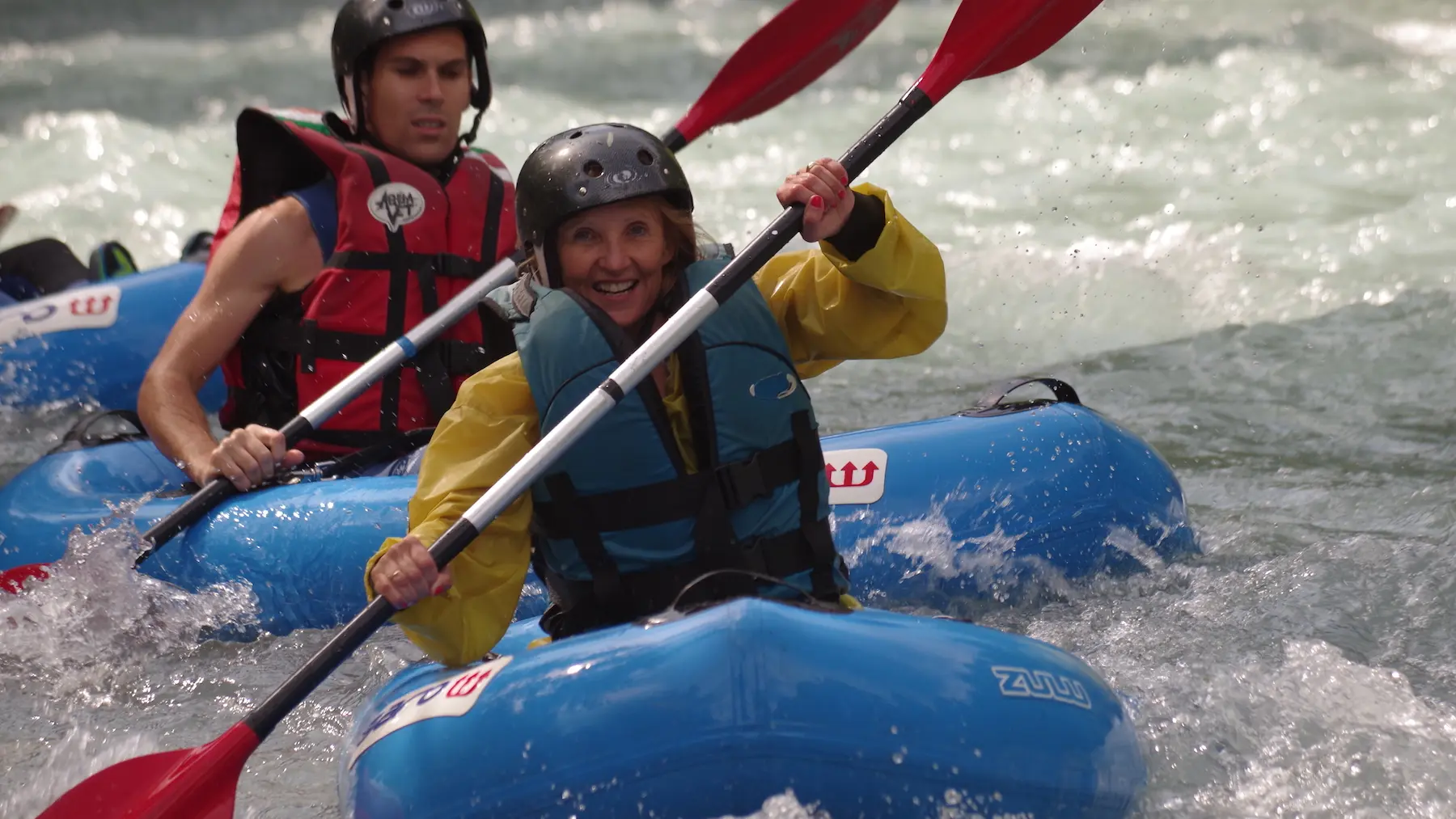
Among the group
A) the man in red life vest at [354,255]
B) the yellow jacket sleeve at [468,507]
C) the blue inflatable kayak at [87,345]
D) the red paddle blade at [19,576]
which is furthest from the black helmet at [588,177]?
the blue inflatable kayak at [87,345]

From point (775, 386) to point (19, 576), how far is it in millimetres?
1871

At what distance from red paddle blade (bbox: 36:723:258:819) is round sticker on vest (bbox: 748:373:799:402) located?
35.4 inches

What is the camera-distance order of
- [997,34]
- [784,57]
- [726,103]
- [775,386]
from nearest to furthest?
[775,386] → [997,34] → [784,57] → [726,103]

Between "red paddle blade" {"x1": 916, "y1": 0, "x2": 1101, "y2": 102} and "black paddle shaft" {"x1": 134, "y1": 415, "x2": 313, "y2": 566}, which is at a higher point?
"red paddle blade" {"x1": 916, "y1": 0, "x2": 1101, "y2": 102}

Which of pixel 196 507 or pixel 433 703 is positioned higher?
pixel 433 703

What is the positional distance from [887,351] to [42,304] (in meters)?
3.54

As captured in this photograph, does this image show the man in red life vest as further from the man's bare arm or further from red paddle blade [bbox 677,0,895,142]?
red paddle blade [bbox 677,0,895,142]

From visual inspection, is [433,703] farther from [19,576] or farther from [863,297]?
[19,576]

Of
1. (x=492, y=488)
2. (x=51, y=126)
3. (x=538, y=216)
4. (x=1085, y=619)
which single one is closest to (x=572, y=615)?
(x=492, y=488)

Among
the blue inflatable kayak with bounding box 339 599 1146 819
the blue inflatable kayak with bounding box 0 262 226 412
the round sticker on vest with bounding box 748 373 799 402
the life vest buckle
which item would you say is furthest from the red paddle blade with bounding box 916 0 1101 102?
the blue inflatable kayak with bounding box 0 262 226 412

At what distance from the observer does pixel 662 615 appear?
7.38ft

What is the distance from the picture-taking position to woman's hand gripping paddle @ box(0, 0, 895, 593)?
3467mm

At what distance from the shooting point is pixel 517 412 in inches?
102

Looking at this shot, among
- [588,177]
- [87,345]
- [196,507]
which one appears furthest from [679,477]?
[87,345]
